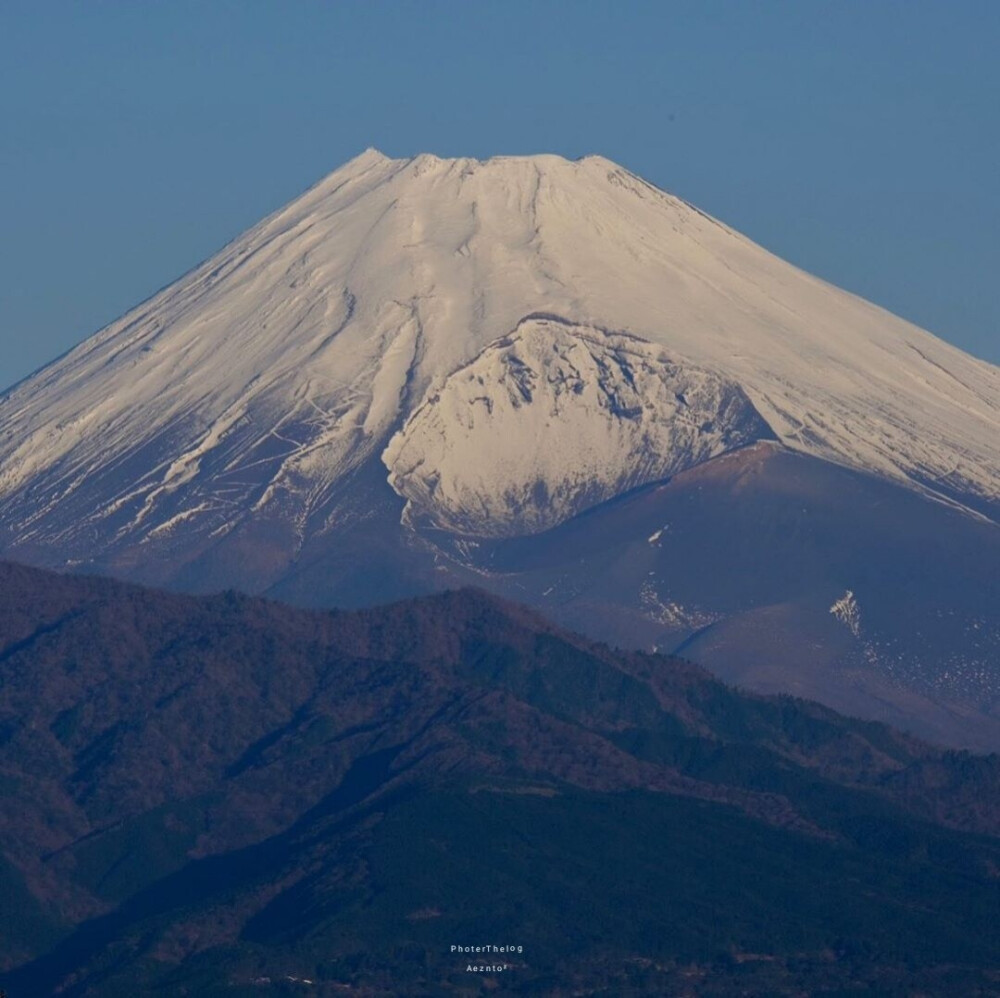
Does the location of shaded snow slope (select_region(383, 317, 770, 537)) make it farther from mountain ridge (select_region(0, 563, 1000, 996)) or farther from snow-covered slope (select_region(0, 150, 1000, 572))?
mountain ridge (select_region(0, 563, 1000, 996))

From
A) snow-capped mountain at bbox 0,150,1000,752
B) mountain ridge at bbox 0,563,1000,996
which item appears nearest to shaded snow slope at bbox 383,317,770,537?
snow-capped mountain at bbox 0,150,1000,752

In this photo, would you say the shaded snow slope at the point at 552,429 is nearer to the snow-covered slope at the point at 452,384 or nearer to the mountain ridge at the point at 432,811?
the snow-covered slope at the point at 452,384

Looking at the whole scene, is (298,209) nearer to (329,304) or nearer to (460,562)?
(329,304)

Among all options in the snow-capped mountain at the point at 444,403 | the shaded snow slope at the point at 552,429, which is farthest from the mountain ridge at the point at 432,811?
the shaded snow slope at the point at 552,429

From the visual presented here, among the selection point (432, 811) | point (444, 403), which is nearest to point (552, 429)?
point (444, 403)

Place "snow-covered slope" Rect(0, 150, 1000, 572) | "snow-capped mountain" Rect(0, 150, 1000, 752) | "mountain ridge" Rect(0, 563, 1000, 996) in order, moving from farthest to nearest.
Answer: "snow-covered slope" Rect(0, 150, 1000, 572) → "snow-capped mountain" Rect(0, 150, 1000, 752) → "mountain ridge" Rect(0, 563, 1000, 996)

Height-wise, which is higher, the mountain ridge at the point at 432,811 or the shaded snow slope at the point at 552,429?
the shaded snow slope at the point at 552,429

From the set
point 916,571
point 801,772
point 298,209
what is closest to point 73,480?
point 298,209
